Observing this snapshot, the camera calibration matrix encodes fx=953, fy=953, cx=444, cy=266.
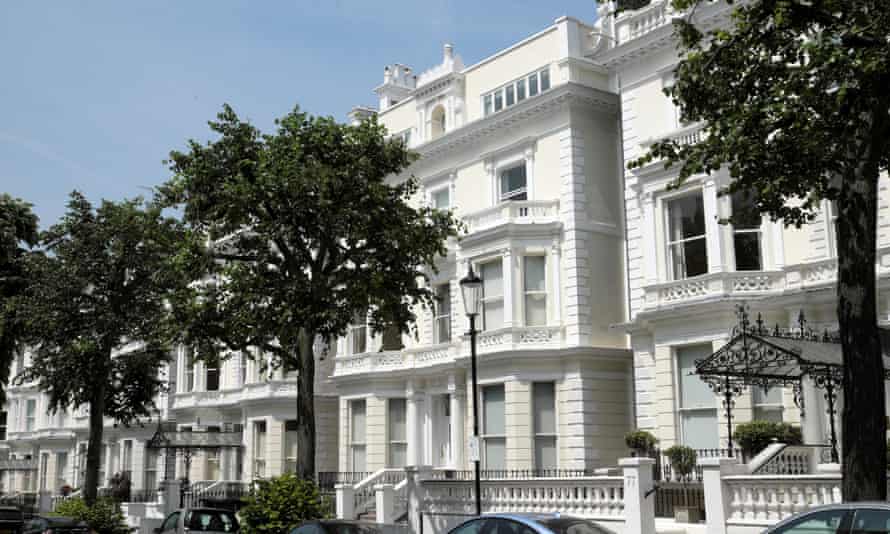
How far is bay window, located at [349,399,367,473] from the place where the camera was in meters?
35.8

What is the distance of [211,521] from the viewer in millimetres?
21828

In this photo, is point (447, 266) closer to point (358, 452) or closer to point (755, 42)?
point (358, 452)

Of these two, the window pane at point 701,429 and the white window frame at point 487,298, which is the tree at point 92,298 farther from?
the window pane at point 701,429

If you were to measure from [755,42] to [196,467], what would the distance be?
127 ft

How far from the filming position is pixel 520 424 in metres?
28.9

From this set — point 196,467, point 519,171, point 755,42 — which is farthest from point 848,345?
point 196,467

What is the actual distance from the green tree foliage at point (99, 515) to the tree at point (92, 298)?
34.1 inches

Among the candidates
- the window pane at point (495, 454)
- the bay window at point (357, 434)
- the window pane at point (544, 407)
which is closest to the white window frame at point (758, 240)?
the window pane at point (544, 407)

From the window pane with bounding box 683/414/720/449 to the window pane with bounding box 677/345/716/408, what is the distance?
0.24m

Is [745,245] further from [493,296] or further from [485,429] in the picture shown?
[485,429]

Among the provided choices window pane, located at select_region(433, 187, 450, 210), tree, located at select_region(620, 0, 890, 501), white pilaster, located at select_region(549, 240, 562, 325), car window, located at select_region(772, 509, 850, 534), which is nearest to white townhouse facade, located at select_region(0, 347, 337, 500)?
window pane, located at select_region(433, 187, 450, 210)

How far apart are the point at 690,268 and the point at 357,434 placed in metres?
15.5

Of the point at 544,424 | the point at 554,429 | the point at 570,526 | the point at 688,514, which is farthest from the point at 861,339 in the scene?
the point at 544,424

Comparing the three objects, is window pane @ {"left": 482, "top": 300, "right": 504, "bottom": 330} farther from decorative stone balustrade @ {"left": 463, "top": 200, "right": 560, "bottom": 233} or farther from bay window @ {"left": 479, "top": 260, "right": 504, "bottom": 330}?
decorative stone balustrade @ {"left": 463, "top": 200, "right": 560, "bottom": 233}
